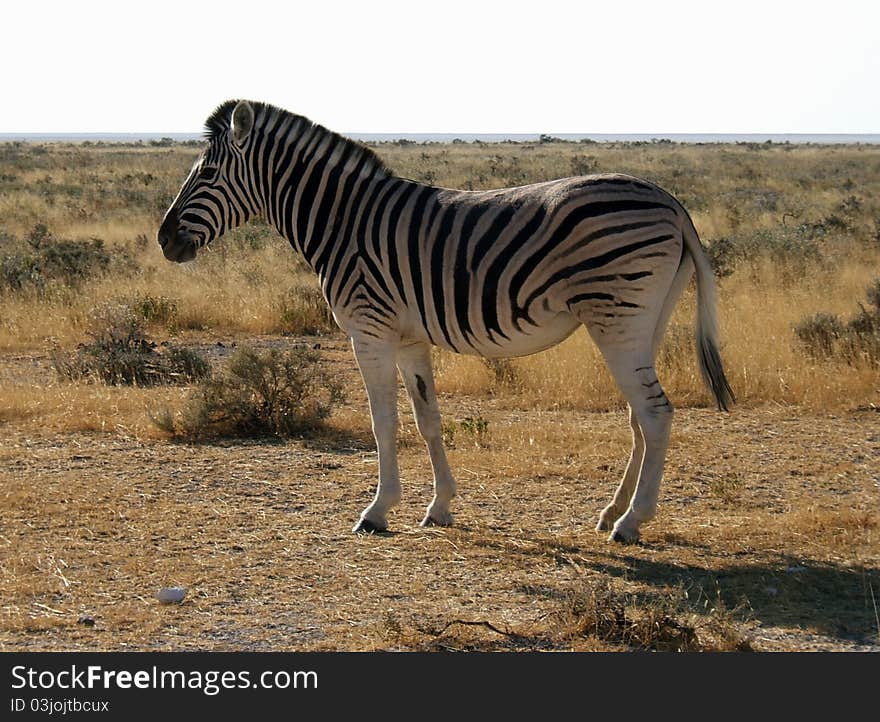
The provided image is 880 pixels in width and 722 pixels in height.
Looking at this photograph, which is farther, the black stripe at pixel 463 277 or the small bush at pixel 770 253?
the small bush at pixel 770 253

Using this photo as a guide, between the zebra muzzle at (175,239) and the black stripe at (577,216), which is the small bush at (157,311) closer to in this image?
the zebra muzzle at (175,239)

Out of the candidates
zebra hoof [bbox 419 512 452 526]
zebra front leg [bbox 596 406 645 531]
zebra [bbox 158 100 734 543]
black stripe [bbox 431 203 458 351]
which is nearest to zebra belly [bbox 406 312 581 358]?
zebra [bbox 158 100 734 543]

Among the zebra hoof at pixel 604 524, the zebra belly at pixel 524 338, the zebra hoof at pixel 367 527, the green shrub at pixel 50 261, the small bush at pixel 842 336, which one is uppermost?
the zebra belly at pixel 524 338

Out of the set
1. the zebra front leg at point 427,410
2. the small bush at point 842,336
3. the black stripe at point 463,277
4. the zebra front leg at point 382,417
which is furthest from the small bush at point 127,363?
the small bush at point 842,336

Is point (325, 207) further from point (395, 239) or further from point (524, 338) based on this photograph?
point (524, 338)

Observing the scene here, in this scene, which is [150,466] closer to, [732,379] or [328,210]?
[328,210]

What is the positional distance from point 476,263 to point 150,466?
323 centimetres

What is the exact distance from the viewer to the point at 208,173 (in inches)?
307

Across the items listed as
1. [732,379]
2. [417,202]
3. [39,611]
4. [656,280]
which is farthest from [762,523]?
[39,611]

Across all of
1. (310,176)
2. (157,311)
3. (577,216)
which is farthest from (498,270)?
(157,311)

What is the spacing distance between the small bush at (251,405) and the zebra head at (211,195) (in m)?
2.07

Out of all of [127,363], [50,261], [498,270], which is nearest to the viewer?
[498,270]
